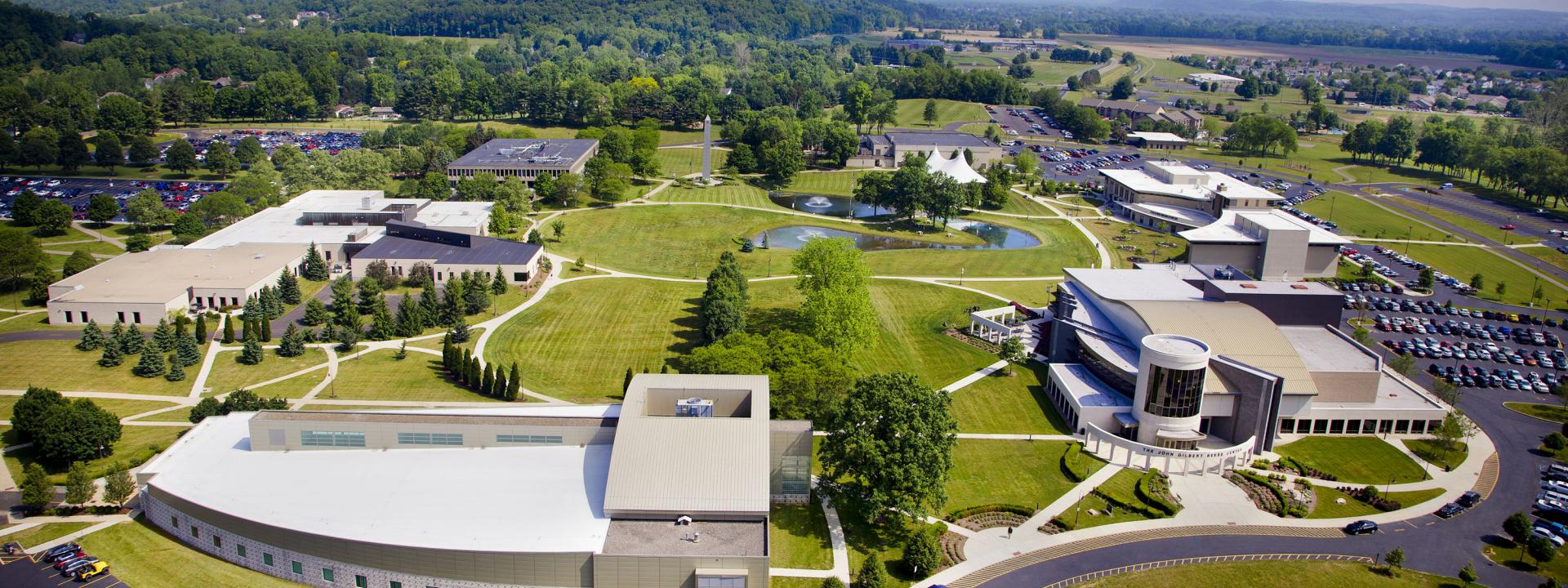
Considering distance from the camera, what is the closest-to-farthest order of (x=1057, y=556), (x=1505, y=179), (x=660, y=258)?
(x=1057, y=556) → (x=660, y=258) → (x=1505, y=179)

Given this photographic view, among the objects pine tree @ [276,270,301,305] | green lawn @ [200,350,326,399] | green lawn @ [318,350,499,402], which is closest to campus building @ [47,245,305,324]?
pine tree @ [276,270,301,305]

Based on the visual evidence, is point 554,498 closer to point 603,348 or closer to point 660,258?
point 603,348

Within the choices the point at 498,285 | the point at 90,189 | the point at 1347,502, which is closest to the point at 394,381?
the point at 498,285

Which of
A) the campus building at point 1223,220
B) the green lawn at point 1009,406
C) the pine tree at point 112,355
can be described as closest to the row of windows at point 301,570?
the pine tree at point 112,355

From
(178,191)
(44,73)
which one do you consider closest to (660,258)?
(178,191)

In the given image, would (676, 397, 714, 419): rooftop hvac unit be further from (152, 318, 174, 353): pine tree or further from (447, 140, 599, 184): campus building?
(447, 140, 599, 184): campus building

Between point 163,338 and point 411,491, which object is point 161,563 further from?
point 163,338
